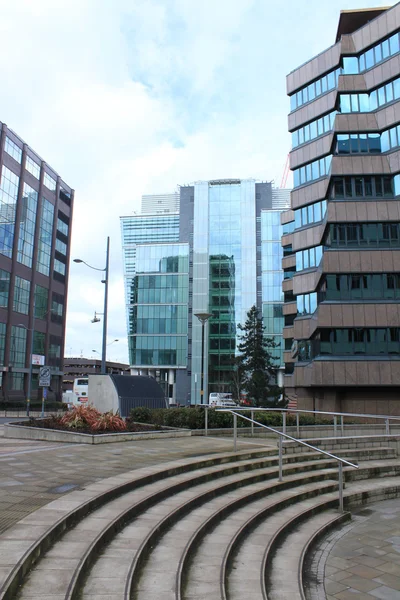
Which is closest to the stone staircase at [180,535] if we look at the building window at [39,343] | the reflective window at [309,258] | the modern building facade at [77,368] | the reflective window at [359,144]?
the reflective window at [359,144]

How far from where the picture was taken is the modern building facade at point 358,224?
1227 inches

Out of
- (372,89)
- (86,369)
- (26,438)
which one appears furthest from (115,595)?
(86,369)

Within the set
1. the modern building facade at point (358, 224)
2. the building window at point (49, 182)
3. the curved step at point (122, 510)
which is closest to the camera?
the curved step at point (122, 510)

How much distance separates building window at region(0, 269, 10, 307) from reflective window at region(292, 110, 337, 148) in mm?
39483

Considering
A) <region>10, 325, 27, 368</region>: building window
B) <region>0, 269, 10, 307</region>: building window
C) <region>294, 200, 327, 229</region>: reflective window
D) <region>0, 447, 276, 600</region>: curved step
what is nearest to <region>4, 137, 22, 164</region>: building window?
<region>0, 269, 10, 307</region>: building window

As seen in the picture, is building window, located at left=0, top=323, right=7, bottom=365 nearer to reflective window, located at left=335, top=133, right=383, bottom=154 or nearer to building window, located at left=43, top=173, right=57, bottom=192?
building window, located at left=43, top=173, right=57, bottom=192

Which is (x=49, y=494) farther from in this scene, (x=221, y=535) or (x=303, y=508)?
(x=303, y=508)

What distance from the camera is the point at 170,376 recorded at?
8088cm

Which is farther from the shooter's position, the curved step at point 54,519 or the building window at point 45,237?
the building window at point 45,237

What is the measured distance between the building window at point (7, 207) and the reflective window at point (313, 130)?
38.6 meters

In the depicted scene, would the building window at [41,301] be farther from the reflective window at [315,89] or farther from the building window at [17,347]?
the reflective window at [315,89]

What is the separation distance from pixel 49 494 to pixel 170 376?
74710 mm

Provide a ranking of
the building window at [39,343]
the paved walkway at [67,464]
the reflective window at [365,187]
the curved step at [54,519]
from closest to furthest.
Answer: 1. the curved step at [54,519]
2. the paved walkway at [67,464]
3. the reflective window at [365,187]
4. the building window at [39,343]

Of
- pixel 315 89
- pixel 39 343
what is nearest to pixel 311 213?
pixel 315 89
